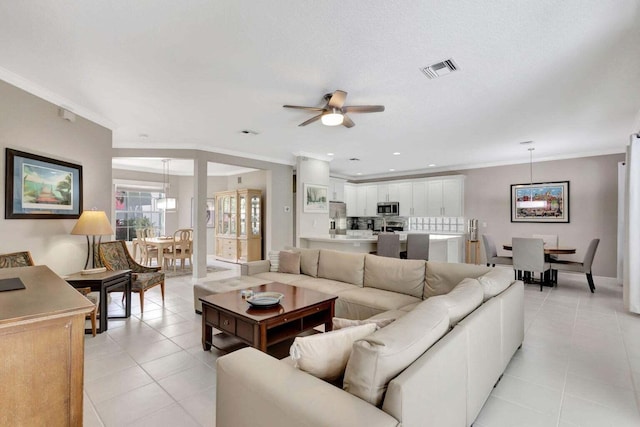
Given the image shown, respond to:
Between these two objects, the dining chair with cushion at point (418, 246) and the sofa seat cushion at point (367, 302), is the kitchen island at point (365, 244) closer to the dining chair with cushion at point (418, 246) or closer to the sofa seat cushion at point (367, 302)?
the dining chair with cushion at point (418, 246)

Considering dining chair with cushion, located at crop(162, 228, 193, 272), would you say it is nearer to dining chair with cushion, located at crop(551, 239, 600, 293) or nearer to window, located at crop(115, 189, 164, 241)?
window, located at crop(115, 189, 164, 241)

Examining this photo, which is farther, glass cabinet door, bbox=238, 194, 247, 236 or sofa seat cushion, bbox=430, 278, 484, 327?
glass cabinet door, bbox=238, 194, 247, 236

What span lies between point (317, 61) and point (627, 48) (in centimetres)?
241

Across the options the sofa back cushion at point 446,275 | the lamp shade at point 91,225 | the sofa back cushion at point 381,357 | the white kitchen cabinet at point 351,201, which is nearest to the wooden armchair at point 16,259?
the lamp shade at point 91,225

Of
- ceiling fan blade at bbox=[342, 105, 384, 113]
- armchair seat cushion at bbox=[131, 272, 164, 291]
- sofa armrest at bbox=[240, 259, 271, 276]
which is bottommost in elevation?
armchair seat cushion at bbox=[131, 272, 164, 291]

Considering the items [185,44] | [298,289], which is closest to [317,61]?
[185,44]

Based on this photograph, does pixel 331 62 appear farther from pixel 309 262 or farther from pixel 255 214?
pixel 255 214

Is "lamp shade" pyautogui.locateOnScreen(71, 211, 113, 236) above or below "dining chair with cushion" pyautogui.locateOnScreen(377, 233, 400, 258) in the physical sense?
above

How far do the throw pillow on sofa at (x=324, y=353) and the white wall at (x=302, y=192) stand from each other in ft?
16.1

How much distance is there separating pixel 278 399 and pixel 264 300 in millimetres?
1565

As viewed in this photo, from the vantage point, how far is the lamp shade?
11.7ft

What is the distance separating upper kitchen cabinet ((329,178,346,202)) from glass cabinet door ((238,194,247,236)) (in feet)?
7.56

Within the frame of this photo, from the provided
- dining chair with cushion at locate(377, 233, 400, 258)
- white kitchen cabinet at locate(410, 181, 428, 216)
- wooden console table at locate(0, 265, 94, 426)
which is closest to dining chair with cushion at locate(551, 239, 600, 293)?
dining chair with cushion at locate(377, 233, 400, 258)

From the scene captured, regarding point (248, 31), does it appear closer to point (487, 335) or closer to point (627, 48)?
point (487, 335)
